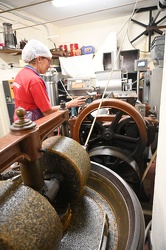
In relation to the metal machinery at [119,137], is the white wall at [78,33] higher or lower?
higher

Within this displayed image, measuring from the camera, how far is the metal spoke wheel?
1110 millimetres

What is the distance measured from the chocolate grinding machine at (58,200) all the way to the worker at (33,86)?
0.69 metres

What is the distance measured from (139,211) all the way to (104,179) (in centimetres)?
25

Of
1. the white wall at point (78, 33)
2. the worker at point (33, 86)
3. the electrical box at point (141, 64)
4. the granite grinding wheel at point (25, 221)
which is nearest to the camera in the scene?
the granite grinding wheel at point (25, 221)

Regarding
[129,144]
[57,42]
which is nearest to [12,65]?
[57,42]

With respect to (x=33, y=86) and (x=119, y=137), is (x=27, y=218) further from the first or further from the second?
(x=33, y=86)

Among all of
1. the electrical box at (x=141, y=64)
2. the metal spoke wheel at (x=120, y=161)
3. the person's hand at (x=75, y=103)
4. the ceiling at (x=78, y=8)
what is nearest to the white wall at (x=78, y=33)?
the ceiling at (x=78, y=8)

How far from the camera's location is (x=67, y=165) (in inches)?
27.2

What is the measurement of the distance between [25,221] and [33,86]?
4.16ft

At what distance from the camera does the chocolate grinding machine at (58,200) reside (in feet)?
1.30

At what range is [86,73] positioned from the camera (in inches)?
191

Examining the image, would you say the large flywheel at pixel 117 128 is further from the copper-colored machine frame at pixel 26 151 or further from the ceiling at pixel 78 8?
the ceiling at pixel 78 8

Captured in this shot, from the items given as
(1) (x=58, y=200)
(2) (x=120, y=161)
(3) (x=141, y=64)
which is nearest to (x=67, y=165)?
(1) (x=58, y=200)

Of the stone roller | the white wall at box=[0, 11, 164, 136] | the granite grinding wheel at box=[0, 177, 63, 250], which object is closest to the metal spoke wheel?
the stone roller
